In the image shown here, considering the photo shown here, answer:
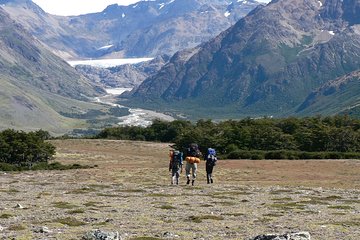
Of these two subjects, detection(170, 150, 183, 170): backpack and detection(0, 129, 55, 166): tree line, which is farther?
detection(0, 129, 55, 166): tree line

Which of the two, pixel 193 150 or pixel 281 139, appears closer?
pixel 193 150

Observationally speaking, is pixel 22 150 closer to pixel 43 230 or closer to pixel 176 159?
pixel 176 159

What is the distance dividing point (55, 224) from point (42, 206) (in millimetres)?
7612

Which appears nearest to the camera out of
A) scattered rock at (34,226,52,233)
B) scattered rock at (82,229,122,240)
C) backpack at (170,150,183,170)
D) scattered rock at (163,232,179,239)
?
scattered rock at (82,229,122,240)

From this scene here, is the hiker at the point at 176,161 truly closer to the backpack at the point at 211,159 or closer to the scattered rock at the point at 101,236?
the backpack at the point at 211,159

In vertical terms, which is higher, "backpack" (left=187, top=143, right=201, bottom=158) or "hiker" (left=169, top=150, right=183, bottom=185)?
"backpack" (left=187, top=143, right=201, bottom=158)

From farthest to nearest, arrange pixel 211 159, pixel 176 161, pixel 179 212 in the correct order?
1. pixel 176 161
2. pixel 211 159
3. pixel 179 212

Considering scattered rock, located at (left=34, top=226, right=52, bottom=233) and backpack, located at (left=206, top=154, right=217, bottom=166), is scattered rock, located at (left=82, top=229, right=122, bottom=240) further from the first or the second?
backpack, located at (left=206, top=154, right=217, bottom=166)

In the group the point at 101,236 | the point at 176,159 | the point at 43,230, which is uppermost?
the point at 176,159

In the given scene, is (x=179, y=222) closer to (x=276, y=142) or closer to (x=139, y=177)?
(x=139, y=177)

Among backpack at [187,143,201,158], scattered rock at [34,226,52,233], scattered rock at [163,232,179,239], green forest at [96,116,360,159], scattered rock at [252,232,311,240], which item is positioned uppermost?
green forest at [96,116,360,159]

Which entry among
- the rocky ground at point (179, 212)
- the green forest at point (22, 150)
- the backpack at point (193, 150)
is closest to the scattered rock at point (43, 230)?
the rocky ground at point (179, 212)

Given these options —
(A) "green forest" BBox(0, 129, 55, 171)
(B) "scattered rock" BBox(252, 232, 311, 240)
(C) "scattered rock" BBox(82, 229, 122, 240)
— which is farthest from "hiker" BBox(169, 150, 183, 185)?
(A) "green forest" BBox(0, 129, 55, 171)

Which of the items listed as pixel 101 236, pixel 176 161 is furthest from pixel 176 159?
pixel 101 236
